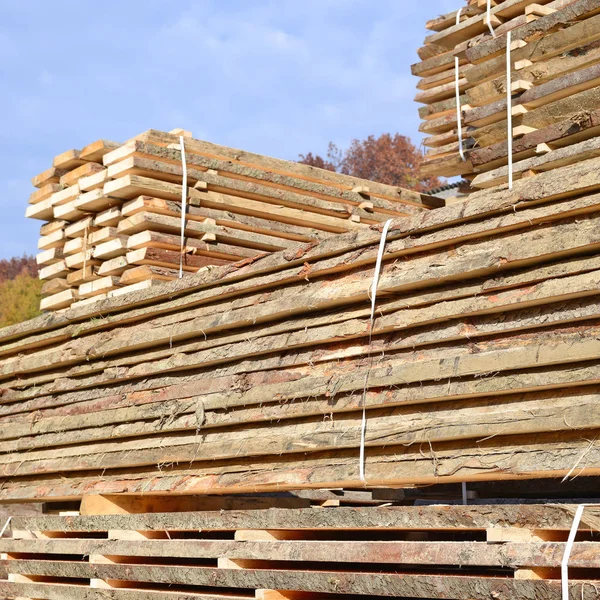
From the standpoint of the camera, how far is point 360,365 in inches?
210

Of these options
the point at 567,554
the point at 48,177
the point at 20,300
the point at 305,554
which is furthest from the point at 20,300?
the point at 567,554

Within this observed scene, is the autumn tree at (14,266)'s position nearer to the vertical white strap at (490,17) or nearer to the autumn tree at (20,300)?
the autumn tree at (20,300)

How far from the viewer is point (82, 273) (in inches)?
331

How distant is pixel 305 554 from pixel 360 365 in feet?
3.46

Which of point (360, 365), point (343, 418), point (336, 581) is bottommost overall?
point (336, 581)

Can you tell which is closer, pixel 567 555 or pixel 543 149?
pixel 567 555

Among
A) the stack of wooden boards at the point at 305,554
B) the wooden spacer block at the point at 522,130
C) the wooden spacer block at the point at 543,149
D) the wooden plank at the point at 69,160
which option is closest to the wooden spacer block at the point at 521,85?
the wooden spacer block at the point at 522,130

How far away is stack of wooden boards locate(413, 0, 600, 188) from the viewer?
5.77m

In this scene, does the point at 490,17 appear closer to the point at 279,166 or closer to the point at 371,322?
the point at 279,166

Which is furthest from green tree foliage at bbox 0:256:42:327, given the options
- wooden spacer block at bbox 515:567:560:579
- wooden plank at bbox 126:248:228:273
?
wooden spacer block at bbox 515:567:560:579

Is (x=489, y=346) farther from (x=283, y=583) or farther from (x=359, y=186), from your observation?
(x=359, y=186)

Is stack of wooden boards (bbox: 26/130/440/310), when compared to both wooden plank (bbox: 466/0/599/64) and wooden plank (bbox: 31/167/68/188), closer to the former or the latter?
wooden plank (bbox: 31/167/68/188)

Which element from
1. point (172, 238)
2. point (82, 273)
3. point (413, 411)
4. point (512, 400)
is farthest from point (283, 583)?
point (82, 273)

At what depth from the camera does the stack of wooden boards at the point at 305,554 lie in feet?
13.5
